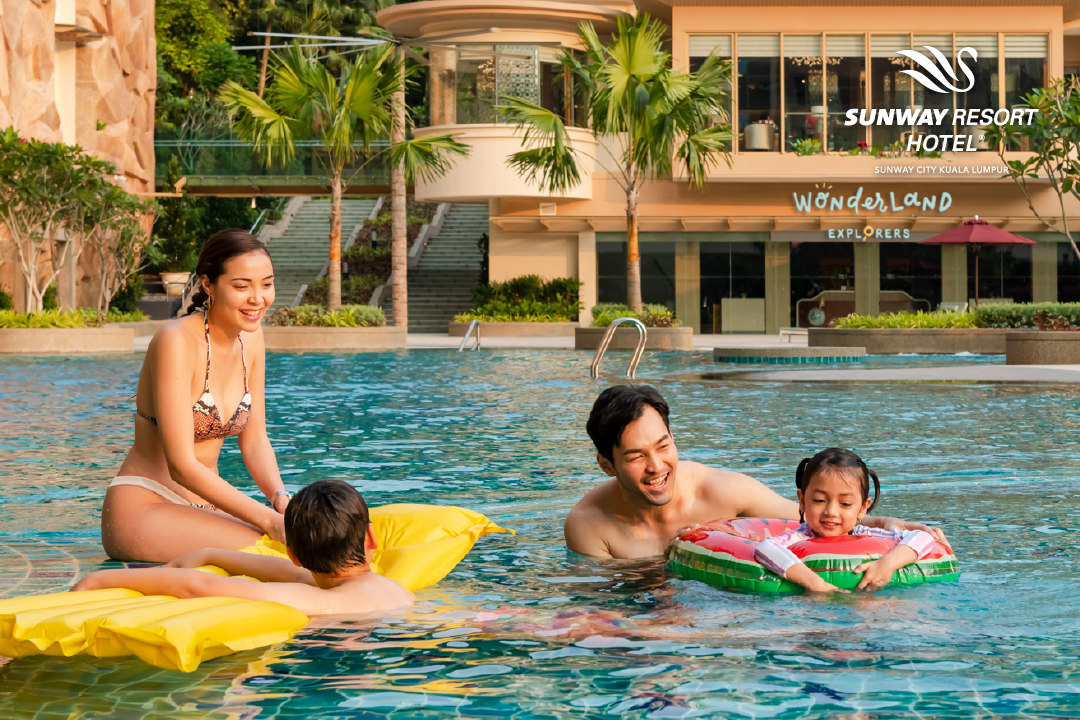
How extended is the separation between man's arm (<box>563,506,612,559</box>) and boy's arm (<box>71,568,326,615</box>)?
1.58 meters

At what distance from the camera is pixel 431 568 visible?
5.07 m

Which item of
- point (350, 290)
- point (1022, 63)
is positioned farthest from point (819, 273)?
point (350, 290)

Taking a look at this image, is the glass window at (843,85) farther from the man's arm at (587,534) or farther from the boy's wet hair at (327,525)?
the boy's wet hair at (327,525)

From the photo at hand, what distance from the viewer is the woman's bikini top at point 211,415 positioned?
5113 millimetres

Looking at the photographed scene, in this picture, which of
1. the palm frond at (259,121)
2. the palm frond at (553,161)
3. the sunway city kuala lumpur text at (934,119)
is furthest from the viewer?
the sunway city kuala lumpur text at (934,119)

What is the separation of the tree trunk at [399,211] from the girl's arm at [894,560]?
22569mm

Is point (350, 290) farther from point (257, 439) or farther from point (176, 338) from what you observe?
point (176, 338)

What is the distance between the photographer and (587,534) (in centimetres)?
564

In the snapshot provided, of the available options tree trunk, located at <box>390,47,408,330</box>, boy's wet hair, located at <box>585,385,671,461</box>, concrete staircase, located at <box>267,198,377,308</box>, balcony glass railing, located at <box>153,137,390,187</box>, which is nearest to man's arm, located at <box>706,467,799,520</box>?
boy's wet hair, located at <box>585,385,671,461</box>

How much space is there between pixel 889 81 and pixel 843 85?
1208mm

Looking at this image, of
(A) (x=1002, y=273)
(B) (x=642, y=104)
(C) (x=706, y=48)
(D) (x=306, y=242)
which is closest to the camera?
(B) (x=642, y=104)

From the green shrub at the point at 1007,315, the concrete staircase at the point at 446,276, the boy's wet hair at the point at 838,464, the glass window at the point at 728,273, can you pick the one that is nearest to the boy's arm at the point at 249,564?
the boy's wet hair at the point at 838,464

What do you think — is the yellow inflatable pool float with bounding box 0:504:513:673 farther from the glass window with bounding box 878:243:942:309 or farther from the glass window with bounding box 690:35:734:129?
the glass window with bounding box 878:243:942:309

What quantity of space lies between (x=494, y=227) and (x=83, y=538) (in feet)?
97.0
